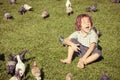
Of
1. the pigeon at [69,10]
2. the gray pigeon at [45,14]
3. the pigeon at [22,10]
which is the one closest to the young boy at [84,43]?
the pigeon at [69,10]

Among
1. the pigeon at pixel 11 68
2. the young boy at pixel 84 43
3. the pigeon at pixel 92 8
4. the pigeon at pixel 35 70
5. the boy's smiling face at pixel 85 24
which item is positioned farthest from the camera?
the pigeon at pixel 92 8

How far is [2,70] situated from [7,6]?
6550mm

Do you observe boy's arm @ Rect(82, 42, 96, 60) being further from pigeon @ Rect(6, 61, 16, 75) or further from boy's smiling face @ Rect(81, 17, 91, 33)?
pigeon @ Rect(6, 61, 16, 75)

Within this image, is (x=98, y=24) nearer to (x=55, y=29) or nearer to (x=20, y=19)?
(x=55, y=29)

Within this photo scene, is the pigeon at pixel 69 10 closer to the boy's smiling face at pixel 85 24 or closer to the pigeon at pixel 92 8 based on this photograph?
the pigeon at pixel 92 8

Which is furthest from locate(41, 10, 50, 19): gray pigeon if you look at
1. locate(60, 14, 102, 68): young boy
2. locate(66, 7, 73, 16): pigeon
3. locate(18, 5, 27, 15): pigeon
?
locate(60, 14, 102, 68): young boy

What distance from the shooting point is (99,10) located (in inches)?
478

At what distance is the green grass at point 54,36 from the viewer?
7.54 m

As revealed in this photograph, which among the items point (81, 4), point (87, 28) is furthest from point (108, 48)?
point (81, 4)

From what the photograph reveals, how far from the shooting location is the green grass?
7.54 metres

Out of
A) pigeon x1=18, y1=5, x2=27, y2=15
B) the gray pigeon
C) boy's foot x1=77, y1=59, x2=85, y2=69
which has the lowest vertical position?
boy's foot x1=77, y1=59, x2=85, y2=69

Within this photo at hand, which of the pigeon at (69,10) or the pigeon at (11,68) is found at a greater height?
the pigeon at (69,10)

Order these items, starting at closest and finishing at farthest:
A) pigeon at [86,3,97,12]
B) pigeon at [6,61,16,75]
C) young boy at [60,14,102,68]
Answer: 1. pigeon at [6,61,16,75]
2. young boy at [60,14,102,68]
3. pigeon at [86,3,97,12]

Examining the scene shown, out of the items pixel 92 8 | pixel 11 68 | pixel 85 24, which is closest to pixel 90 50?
pixel 85 24
